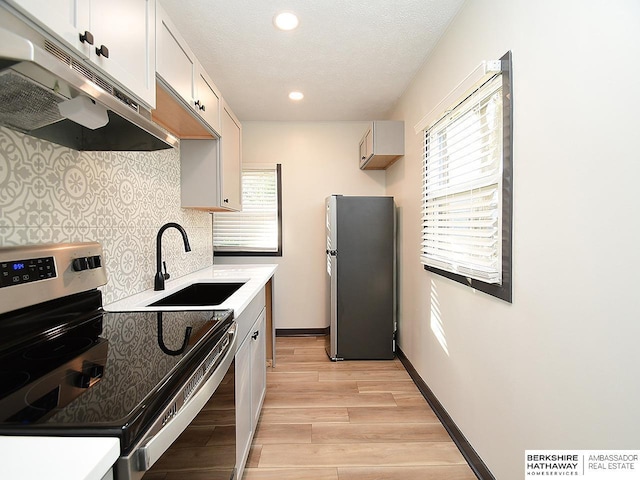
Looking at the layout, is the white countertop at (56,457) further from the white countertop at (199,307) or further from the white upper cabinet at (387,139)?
the white upper cabinet at (387,139)

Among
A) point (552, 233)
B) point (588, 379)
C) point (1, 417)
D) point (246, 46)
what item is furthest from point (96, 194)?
point (588, 379)

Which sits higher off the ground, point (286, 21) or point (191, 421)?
point (286, 21)

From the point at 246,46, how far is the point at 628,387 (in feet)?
8.51

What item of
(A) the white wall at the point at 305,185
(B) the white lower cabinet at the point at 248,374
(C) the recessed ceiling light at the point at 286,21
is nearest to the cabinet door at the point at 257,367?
(B) the white lower cabinet at the point at 248,374

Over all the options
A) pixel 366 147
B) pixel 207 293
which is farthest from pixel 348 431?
pixel 366 147

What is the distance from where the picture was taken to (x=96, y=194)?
1.40 metres

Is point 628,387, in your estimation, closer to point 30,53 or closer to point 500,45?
point 500,45

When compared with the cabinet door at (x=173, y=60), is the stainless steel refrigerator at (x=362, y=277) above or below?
below

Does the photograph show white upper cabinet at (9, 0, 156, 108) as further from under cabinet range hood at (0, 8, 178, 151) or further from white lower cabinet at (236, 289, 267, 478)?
white lower cabinet at (236, 289, 267, 478)

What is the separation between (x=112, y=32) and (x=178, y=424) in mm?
1227

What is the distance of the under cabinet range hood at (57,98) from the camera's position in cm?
66

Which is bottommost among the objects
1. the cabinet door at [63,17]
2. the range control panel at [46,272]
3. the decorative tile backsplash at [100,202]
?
the range control panel at [46,272]

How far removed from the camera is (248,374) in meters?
1.64

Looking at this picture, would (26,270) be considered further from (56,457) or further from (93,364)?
(56,457)
